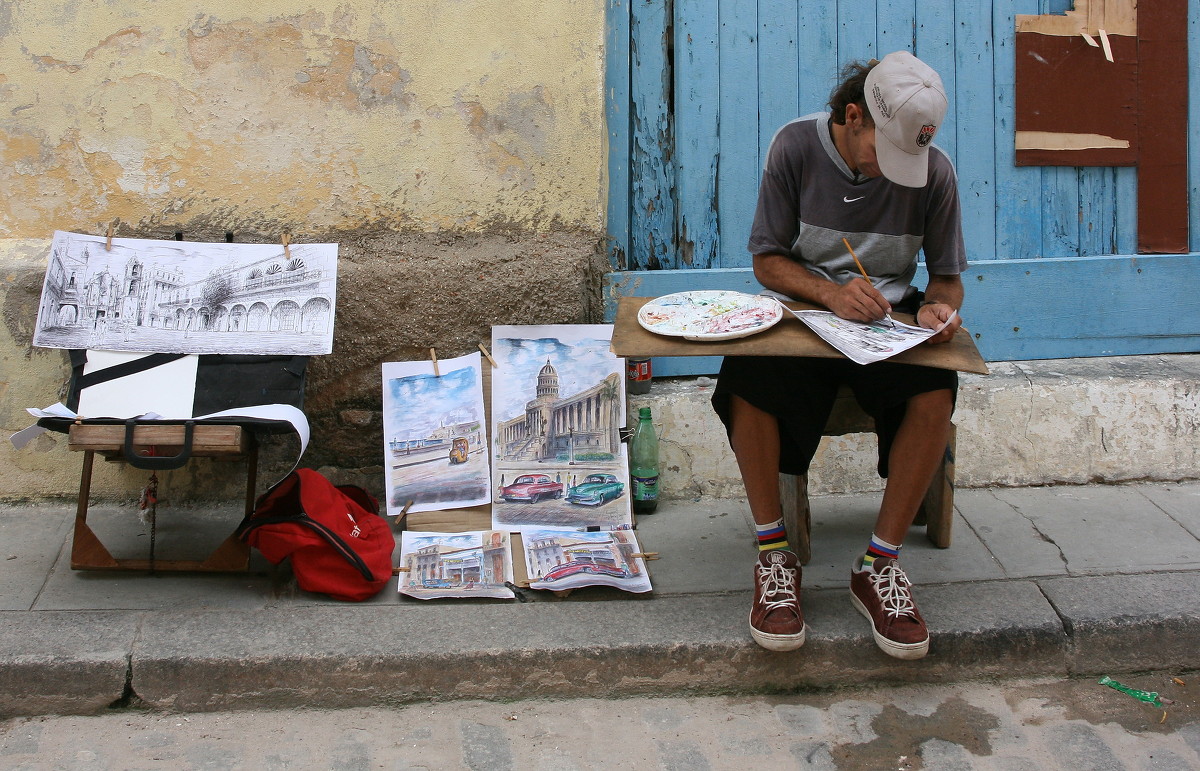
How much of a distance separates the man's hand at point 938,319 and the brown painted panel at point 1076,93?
4.25 feet

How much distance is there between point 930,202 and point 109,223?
2381 millimetres

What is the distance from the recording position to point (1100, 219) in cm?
341

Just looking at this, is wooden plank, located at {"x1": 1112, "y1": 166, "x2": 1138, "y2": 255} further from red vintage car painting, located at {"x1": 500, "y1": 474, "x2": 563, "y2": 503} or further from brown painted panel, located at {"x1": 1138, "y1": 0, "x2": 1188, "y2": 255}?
red vintage car painting, located at {"x1": 500, "y1": 474, "x2": 563, "y2": 503}

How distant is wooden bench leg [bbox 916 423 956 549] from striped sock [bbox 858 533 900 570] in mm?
470

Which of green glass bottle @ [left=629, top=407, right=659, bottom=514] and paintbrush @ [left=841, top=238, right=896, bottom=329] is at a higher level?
paintbrush @ [left=841, top=238, right=896, bottom=329]

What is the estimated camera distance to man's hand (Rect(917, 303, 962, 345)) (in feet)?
7.45

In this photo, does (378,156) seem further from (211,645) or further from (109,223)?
(211,645)

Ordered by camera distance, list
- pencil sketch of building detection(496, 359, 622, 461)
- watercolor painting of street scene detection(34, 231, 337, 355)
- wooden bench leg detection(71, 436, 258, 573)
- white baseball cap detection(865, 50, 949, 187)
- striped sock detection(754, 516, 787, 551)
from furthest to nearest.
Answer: pencil sketch of building detection(496, 359, 622, 461)
watercolor painting of street scene detection(34, 231, 337, 355)
wooden bench leg detection(71, 436, 258, 573)
striped sock detection(754, 516, 787, 551)
white baseball cap detection(865, 50, 949, 187)

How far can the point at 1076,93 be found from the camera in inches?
132

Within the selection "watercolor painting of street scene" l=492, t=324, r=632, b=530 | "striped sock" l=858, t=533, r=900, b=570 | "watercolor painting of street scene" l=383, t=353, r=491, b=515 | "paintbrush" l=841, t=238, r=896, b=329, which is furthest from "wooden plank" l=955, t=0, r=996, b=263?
"watercolor painting of street scene" l=383, t=353, r=491, b=515

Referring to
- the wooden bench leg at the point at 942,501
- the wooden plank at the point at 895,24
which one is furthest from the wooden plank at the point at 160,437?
the wooden plank at the point at 895,24

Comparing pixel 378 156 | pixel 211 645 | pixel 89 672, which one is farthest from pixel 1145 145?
pixel 89 672

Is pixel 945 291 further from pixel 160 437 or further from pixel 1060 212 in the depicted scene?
pixel 160 437

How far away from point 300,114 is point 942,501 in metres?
2.21
